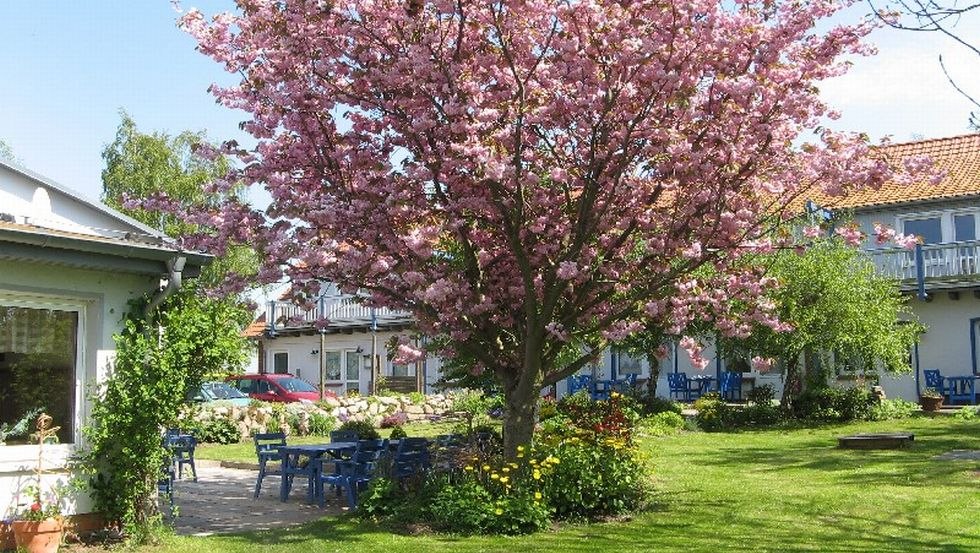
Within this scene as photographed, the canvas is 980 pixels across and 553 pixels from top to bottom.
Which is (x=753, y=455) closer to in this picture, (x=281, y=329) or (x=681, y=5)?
(x=681, y=5)

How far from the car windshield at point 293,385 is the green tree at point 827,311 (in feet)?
45.2

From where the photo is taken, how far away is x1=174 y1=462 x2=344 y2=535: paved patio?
36.0 feet

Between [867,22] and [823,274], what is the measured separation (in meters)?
12.0

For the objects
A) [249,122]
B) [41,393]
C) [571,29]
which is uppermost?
[571,29]

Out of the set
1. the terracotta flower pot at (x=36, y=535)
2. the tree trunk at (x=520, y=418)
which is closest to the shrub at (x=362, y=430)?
the tree trunk at (x=520, y=418)

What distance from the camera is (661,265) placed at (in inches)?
454

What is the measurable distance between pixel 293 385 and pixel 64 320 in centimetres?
2136

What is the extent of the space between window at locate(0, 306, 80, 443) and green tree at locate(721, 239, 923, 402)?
14973mm

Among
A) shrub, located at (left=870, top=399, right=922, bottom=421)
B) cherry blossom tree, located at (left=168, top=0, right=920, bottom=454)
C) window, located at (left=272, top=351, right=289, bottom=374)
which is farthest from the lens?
window, located at (left=272, top=351, right=289, bottom=374)

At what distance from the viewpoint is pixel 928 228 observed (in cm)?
2791

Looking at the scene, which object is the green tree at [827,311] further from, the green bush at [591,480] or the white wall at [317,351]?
the white wall at [317,351]

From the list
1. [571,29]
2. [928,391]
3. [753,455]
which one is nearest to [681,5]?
[571,29]

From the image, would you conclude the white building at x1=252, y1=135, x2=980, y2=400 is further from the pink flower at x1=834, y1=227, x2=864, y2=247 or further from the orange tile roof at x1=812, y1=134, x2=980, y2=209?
the pink flower at x1=834, y1=227, x2=864, y2=247

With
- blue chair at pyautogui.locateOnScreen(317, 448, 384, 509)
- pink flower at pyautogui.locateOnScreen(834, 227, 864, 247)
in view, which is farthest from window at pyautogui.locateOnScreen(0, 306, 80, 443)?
pink flower at pyautogui.locateOnScreen(834, 227, 864, 247)
